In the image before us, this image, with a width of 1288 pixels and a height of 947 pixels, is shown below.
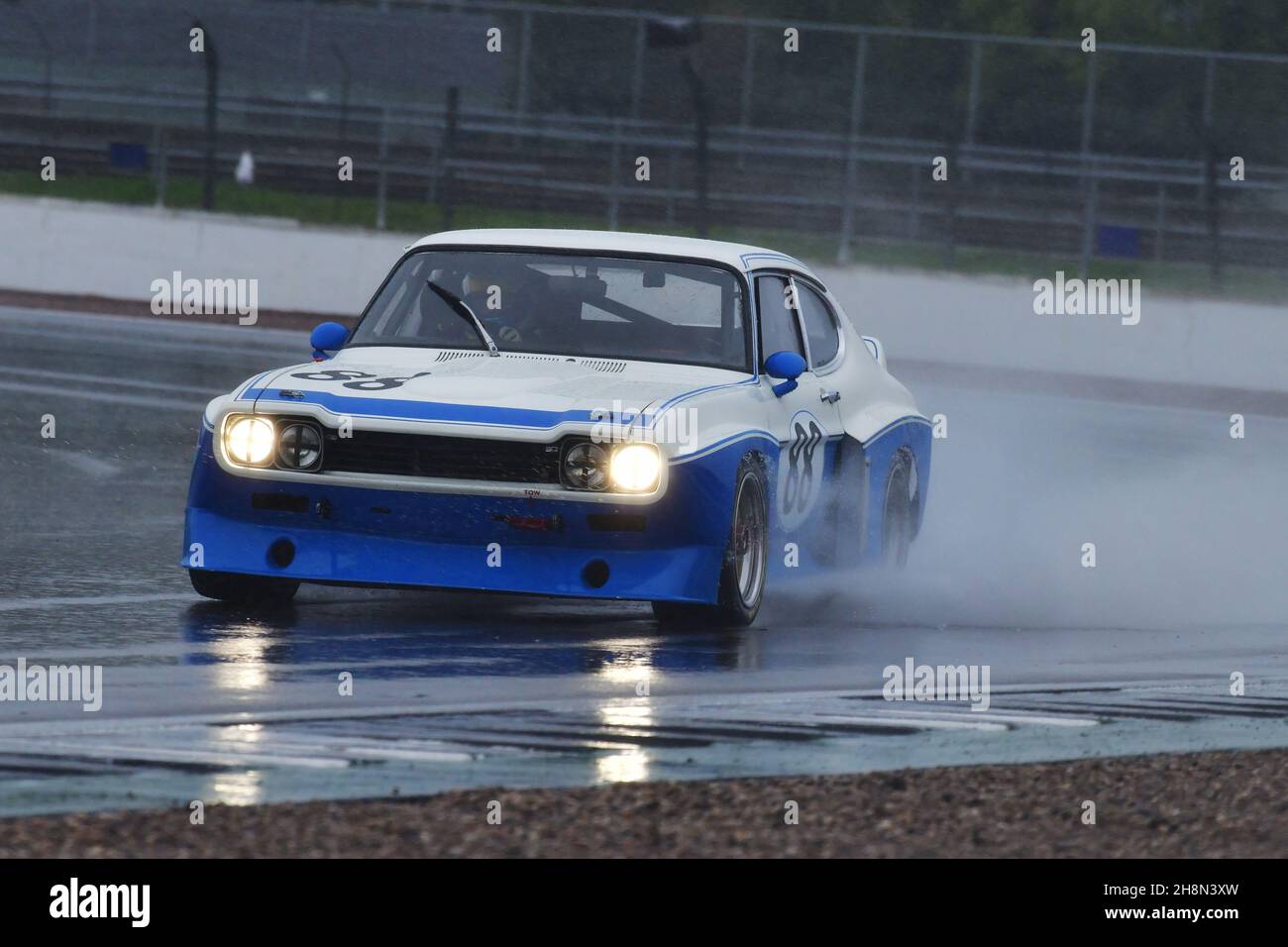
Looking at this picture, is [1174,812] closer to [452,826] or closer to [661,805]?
[661,805]

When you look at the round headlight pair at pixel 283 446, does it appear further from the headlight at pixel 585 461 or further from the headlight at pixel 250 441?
the headlight at pixel 585 461

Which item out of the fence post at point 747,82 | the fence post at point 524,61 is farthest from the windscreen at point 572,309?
the fence post at point 524,61

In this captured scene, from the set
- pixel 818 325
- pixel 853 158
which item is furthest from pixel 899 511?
pixel 853 158

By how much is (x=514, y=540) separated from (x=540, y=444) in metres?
0.34

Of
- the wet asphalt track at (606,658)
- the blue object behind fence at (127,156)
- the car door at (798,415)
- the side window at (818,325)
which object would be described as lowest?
the wet asphalt track at (606,658)

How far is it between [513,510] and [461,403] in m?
0.42

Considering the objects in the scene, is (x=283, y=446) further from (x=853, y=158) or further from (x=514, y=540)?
(x=853, y=158)

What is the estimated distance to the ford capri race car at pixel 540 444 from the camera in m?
8.78

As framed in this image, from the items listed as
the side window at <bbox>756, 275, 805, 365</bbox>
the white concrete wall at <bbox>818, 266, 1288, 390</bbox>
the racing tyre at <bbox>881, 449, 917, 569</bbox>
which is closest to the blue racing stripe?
the side window at <bbox>756, 275, 805, 365</bbox>

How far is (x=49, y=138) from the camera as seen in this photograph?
3609 centimetres

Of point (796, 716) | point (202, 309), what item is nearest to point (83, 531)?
point (796, 716)

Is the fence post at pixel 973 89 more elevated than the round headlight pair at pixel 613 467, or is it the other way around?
the fence post at pixel 973 89

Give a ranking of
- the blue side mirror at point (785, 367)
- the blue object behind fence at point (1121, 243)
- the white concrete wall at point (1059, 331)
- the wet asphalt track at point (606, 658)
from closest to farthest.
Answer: the wet asphalt track at point (606, 658) → the blue side mirror at point (785, 367) → the white concrete wall at point (1059, 331) → the blue object behind fence at point (1121, 243)

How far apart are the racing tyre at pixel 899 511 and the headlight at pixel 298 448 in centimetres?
288
